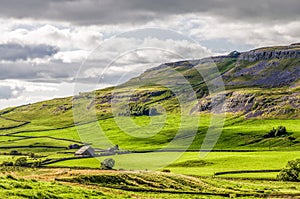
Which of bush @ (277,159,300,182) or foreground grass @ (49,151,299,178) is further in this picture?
foreground grass @ (49,151,299,178)

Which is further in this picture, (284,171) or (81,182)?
(284,171)

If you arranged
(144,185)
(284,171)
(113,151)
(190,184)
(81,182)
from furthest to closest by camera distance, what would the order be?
1. (113,151)
2. (284,171)
3. (190,184)
4. (144,185)
5. (81,182)

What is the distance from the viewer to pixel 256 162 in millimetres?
158750

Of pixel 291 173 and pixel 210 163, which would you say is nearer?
pixel 291 173

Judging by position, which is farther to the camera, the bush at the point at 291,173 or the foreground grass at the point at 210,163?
the foreground grass at the point at 210,163

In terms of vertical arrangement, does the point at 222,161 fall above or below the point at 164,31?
below

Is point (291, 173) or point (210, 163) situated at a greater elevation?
point (210, 163)

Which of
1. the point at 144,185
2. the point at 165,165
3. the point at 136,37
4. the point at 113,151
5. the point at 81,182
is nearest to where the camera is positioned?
the point at 136,37

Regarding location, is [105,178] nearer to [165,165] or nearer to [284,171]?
[284,171]

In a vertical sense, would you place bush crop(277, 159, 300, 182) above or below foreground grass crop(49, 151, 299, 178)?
below

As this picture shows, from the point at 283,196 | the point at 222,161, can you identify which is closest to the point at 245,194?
the point at 283,196

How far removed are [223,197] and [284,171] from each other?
5174cm

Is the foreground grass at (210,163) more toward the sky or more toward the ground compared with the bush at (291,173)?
more toward the sky

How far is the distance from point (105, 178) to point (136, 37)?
23468 mm
